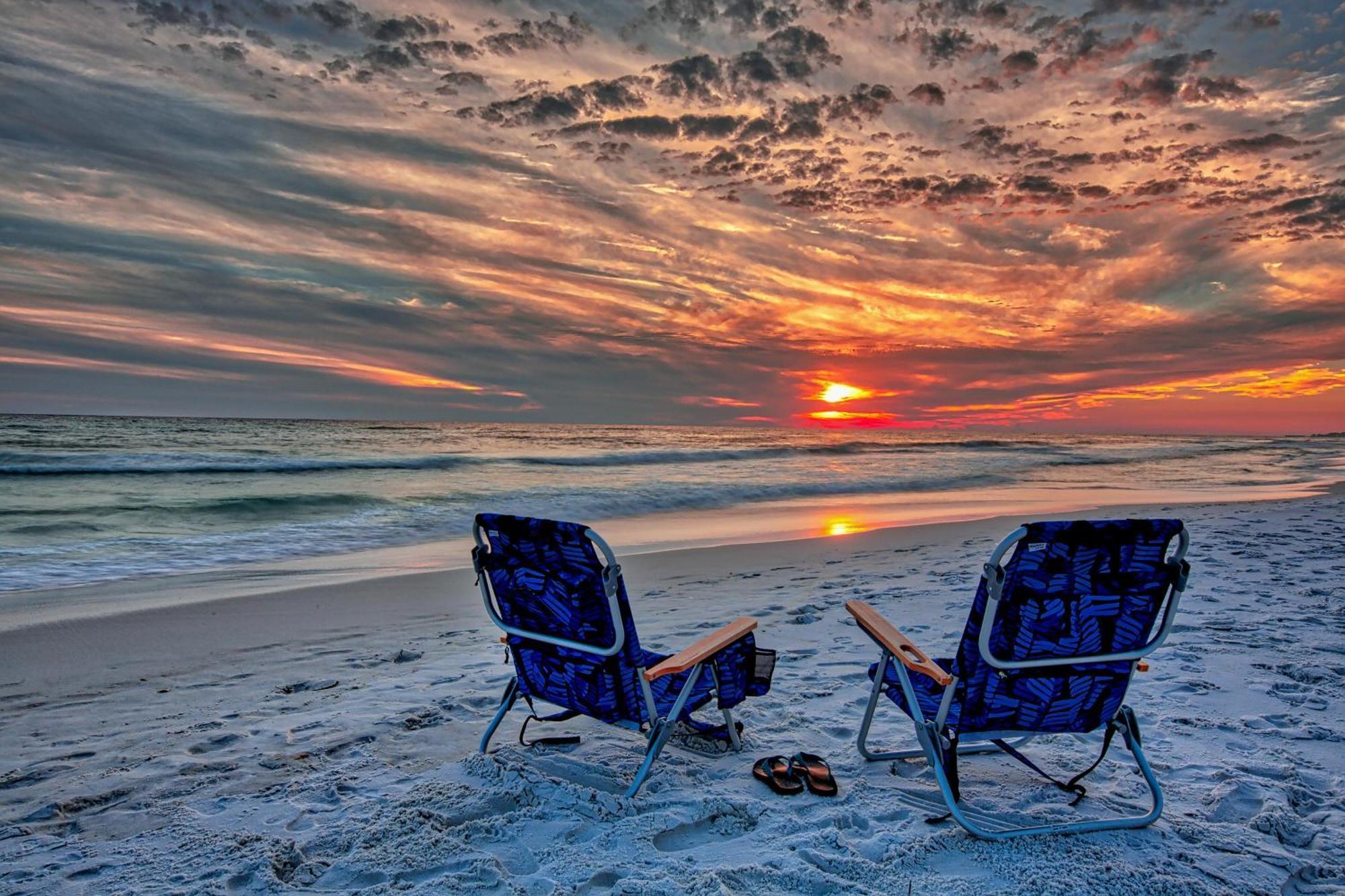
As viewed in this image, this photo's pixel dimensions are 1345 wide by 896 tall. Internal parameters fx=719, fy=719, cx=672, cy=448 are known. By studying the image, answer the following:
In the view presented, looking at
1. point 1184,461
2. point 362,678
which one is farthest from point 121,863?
point 1184,461

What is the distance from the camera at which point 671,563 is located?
10180mm

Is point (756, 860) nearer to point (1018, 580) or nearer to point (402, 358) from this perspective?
point (1018, 580)

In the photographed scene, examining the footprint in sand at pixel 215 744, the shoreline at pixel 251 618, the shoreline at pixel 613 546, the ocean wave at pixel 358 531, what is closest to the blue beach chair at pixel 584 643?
the footprint in sand at pixel 215 744

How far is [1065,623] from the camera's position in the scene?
3004 mm

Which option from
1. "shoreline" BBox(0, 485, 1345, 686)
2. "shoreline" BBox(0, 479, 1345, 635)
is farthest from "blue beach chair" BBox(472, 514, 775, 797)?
"shoreline" BBox(0, 479, 1345, 635)

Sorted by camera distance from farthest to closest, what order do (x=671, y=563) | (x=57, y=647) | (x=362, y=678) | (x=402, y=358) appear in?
1. (x=402, y=358)
2. (x=671, y=563)
3. (x=57, y=647)
4. (x=362, y=678)

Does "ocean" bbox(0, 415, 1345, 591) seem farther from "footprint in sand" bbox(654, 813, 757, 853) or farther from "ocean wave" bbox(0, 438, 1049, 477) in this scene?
"footprint in sand" bbox(654, 813, 757, 853)

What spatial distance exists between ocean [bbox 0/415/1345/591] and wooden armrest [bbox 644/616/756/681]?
8.66 metres

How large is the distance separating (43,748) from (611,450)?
125 feet

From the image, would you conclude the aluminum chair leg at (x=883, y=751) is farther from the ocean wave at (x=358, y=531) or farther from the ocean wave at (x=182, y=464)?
the ocean wave at (x=182, y=464)

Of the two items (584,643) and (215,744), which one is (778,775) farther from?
(215,744)

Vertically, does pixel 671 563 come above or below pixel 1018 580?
below

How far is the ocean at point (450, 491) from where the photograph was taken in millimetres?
12578

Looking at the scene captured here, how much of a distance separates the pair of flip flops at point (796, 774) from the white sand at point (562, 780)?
0.20 ft
